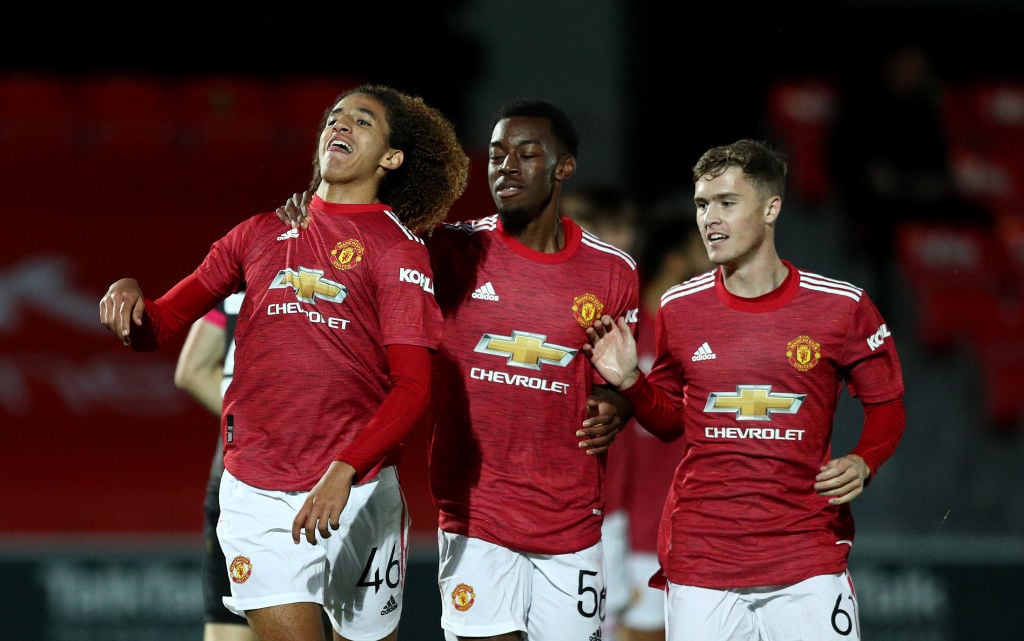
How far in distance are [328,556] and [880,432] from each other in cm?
165

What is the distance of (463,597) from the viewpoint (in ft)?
13.6

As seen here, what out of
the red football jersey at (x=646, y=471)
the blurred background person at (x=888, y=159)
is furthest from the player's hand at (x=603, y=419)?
the blurred background person at (x=888, y=159)

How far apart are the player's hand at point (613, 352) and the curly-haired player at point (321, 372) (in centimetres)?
63

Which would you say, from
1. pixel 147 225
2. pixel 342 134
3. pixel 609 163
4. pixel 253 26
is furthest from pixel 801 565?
pixel 253 26

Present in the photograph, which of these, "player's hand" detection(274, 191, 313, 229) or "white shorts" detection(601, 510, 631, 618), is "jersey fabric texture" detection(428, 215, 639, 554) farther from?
"white shorts" detection(601, 510, 631, 618)

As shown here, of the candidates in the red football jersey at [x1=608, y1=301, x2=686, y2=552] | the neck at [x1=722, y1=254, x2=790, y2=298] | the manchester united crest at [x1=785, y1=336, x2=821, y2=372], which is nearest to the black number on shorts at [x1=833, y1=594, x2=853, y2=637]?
the manchester united crest at [x1=785, y1=336, x2=821, y2=372]

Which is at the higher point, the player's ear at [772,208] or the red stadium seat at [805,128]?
the red stadium seat at [805,128]

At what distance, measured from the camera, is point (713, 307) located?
4.14 metres

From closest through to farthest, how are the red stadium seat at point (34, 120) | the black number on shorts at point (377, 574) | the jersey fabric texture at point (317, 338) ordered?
the jersey fabric texture at point (317, 338)
the black number on shorts at point (377, 574)
the red stadium seat at point (34, 120)

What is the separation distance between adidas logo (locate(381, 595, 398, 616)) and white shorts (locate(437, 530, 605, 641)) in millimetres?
268

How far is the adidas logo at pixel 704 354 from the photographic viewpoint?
407 centimetres

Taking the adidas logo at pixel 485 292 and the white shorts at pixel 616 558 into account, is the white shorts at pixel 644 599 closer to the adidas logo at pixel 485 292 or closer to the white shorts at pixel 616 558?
the white shorts at pixel 616 558

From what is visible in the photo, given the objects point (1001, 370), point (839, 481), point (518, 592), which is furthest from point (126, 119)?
point (839, 481)

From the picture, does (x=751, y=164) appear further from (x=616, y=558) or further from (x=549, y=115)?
(x=616, y=558)
